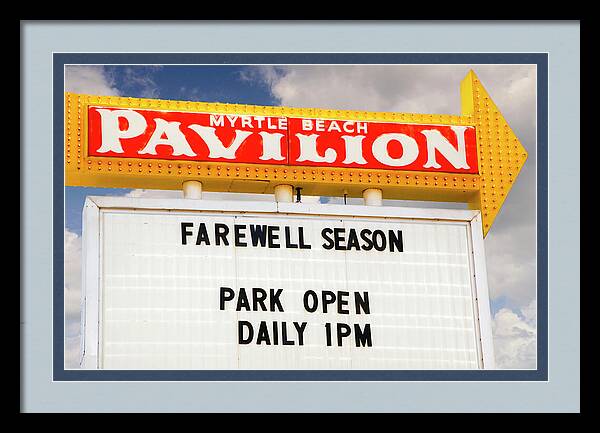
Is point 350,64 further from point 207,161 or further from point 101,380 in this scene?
point 101,380

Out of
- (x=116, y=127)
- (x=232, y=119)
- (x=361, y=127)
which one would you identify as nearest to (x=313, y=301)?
(x=361, y=127)

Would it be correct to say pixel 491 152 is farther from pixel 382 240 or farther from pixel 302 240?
pixel 302 240

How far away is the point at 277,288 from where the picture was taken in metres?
15.3

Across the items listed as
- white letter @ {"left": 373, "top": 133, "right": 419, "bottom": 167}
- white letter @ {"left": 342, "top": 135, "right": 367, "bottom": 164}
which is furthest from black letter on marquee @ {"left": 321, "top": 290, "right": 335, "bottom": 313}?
white letter @ {"left": 373, "top": 133, "right": 419, "bottom": 167}

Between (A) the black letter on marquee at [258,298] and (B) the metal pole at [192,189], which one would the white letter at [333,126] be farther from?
(A) the black letter on marquee at [258,298]

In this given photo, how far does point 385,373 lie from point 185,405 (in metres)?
2.70

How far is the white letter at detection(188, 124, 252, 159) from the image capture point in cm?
1577

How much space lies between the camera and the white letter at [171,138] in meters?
15.6

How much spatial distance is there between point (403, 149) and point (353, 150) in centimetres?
79

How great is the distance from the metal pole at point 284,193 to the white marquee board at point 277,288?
0.29 m

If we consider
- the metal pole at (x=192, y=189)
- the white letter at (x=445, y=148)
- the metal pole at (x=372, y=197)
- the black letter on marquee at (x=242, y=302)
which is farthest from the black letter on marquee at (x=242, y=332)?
the white letter at (x=445, y=148)

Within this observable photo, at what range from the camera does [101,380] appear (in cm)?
1352
